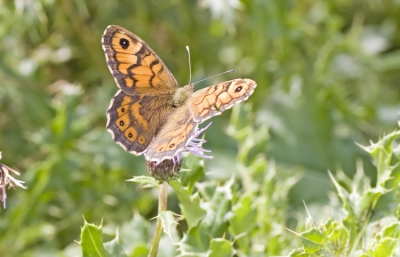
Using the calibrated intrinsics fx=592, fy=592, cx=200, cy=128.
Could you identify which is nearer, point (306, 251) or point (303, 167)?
point (306, 251)

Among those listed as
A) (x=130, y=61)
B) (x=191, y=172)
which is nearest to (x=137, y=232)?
(x=191, y=172)

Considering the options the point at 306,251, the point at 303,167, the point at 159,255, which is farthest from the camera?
the point at 303,167

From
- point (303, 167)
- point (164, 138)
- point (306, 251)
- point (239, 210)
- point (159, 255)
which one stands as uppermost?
point (164, 138)

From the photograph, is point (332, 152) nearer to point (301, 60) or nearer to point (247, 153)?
point (301, 60)

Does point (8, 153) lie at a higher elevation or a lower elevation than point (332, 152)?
higher

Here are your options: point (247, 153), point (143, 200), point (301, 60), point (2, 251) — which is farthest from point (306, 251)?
point (301, 60)

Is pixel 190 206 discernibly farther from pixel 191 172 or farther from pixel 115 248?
pixel 115 248

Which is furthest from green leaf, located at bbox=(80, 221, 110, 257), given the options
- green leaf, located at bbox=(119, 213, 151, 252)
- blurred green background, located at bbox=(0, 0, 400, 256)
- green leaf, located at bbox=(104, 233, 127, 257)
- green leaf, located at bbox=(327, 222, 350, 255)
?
blurred green background, located at bbox=(0, 0, 400, 256)

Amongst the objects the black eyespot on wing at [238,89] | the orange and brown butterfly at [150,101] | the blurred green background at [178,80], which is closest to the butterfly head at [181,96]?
the orange and brown butterfly at [150,101]

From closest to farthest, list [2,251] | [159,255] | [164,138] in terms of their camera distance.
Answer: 1. [164,138]
2. [159,255]
3. [2,251]
